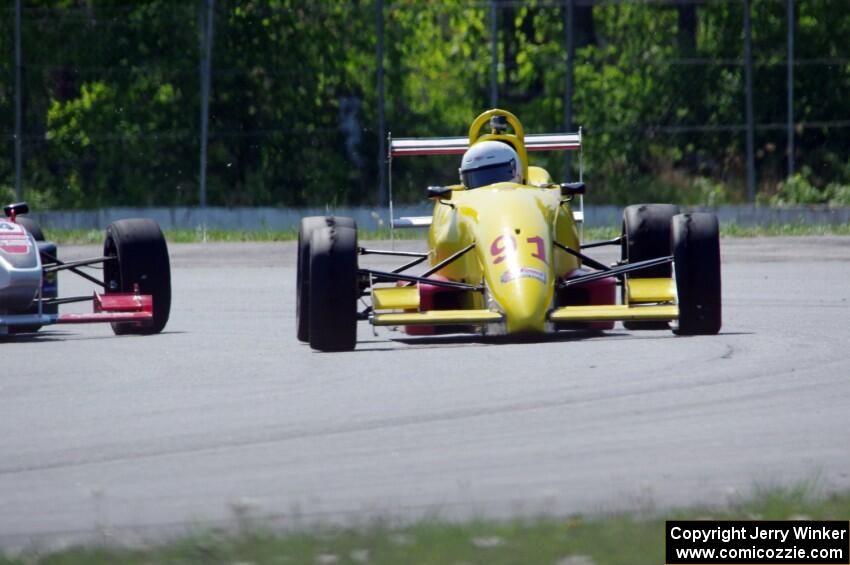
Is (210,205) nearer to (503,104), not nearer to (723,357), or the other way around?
(503,104)

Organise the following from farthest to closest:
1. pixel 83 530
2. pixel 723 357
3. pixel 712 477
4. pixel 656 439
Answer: pixel 723 357, pixel 656 439, pixel 712 477, pixel 83 530

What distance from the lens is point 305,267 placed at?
13.0m

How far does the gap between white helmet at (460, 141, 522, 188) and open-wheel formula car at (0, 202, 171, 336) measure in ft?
7.68

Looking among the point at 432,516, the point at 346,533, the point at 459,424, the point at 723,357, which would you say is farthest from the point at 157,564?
the point at 723,357

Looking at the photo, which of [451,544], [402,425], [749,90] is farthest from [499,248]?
[749,90]

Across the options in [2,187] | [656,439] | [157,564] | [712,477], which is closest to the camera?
[157,564]

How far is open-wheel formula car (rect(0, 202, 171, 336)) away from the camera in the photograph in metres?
13.0

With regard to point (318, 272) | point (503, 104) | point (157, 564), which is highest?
point (503, 104)

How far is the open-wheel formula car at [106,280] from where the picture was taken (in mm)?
13000

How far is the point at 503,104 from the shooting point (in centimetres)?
2647

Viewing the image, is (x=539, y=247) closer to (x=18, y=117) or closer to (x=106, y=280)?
(x=106, y=280)

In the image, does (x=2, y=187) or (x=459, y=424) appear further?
(x=2, y=187)

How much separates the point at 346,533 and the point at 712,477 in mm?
1706

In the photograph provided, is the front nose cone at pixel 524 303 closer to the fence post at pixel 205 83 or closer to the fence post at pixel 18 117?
the fence post at pixel 205 83
